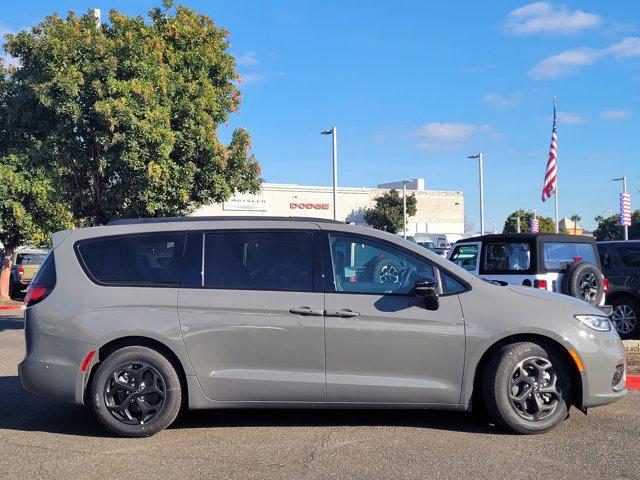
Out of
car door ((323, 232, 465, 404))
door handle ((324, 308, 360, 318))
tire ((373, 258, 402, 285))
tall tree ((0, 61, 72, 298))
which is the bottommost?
car door ((323, 232, 465, 404))

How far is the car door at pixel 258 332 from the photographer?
5.35m

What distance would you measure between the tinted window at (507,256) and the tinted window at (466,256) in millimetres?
293

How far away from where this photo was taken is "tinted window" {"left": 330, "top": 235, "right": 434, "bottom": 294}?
545cm

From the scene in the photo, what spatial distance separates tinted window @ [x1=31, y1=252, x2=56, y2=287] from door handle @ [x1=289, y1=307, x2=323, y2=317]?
211 centimetres

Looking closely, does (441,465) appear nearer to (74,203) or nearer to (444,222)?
(74,203)

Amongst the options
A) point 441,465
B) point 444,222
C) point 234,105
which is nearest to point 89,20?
point 234,105

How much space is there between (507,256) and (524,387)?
492cm

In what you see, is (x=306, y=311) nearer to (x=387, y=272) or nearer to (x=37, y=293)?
(x=387, y=272)

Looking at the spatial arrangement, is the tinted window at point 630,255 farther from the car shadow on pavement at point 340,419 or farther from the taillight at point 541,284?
the car shadow on pavement at point 340,419

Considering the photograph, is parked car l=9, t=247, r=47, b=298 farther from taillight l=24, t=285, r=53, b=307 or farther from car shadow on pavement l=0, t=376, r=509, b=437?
taillight l=24, t=285, r=53, b=307

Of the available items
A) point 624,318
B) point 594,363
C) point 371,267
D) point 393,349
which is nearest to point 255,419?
point 393,349

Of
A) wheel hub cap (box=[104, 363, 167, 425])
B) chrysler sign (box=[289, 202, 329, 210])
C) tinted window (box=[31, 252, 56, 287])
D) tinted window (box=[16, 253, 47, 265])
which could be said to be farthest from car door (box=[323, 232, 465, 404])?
chrysler sign (box=[289, 202, 329, 210])

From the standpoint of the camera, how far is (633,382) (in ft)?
24.2

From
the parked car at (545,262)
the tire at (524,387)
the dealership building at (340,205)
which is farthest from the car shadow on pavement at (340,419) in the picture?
the dealership building at (340,205)
